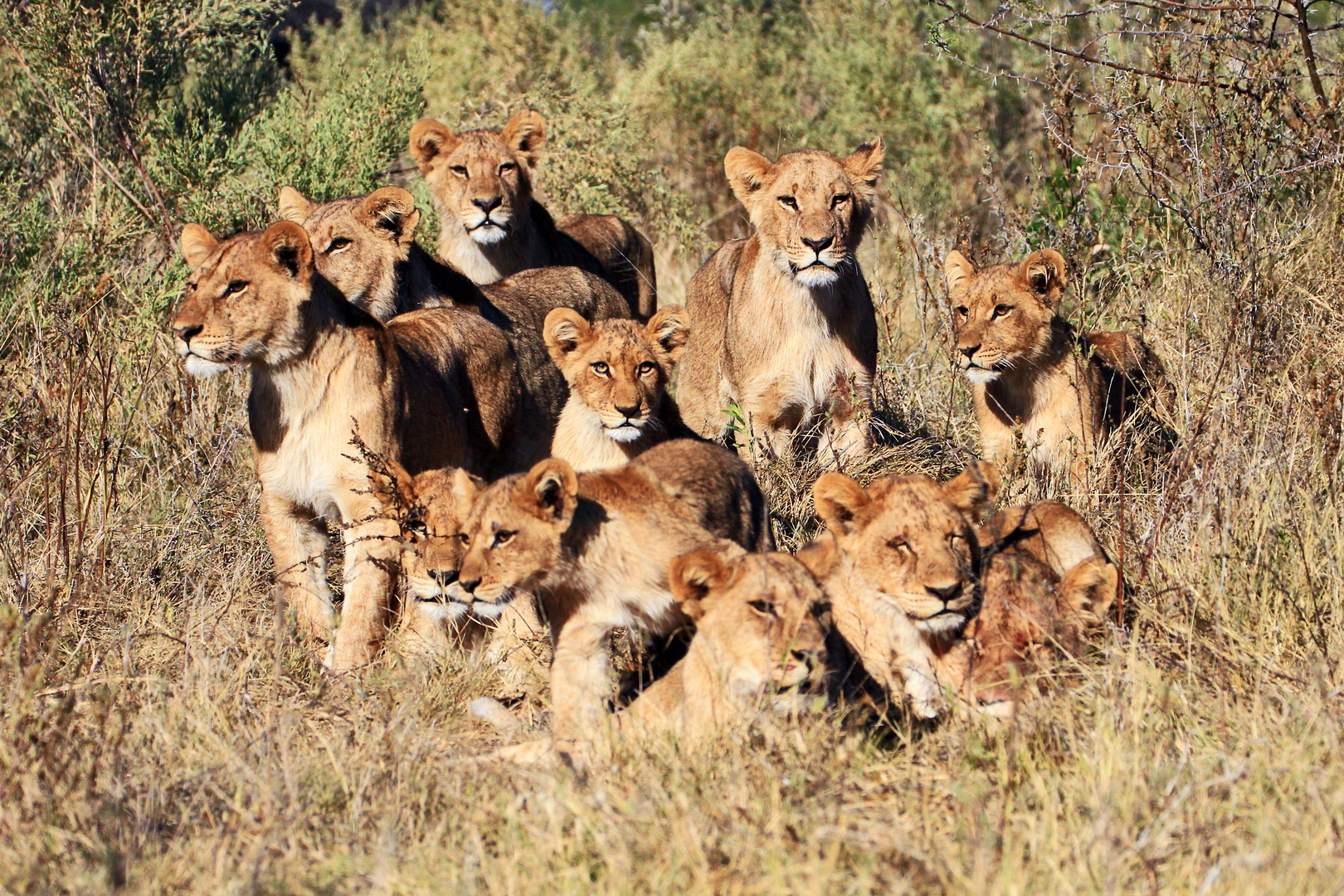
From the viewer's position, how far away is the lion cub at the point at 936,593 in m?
4.30

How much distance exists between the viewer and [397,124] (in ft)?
32.5

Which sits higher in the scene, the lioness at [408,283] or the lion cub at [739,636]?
the lion cub at [739,636]

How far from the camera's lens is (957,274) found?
6.64m

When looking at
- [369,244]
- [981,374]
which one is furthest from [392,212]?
[981,374]

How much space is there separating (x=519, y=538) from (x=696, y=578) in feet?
1.87

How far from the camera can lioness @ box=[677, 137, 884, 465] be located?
21.7ft

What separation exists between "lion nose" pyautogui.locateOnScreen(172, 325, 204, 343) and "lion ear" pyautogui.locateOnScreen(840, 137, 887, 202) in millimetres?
3242

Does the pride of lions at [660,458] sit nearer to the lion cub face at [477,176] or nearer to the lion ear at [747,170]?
the lion ear at [747,170]

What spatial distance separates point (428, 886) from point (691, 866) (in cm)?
65

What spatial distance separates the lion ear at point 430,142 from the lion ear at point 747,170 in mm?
1930

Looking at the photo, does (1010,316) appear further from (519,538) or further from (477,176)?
(477,176)

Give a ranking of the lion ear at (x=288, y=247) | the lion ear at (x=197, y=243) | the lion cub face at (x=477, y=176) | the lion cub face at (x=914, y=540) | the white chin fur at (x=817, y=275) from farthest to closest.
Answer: the lion cub face at (x=477, y=176) → the white chin fur at (x=817, y=275) → the lion ear at (x=197, y=243) → the lion ear at (x=288, y=247) → the lion cub face at (x=914, y=540)

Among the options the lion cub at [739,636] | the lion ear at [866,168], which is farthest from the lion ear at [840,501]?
the lion ear at [866,168]

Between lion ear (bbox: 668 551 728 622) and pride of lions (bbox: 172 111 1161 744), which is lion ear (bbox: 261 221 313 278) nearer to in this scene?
pride of lions (bbox: 172 111 1161 744)
